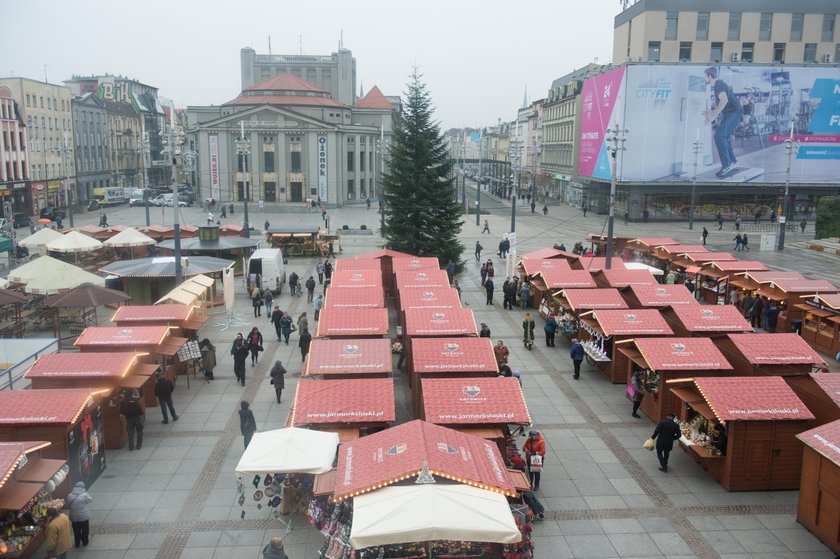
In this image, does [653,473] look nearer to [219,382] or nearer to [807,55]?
[219,382]

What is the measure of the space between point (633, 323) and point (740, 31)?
60.2 m

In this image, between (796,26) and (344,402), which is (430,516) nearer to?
(344,402)

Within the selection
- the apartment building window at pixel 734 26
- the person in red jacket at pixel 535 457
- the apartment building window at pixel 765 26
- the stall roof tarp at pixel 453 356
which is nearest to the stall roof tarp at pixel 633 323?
the stall roof tarp at pixel 453 356

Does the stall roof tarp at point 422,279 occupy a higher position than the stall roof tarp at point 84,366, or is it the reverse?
the stall roof tarp at point 422,279

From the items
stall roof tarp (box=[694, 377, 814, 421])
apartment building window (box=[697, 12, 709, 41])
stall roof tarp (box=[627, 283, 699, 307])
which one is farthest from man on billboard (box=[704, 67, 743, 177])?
stall roof tarp (box=[694, 377, 814, 421])

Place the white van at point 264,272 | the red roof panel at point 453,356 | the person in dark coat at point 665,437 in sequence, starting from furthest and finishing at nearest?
1. the white van at point 264,272
2. the red roof panel at point 453,356
3. the person in dark coat at point 665,437

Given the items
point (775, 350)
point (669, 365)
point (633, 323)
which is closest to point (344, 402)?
point (669, 365)

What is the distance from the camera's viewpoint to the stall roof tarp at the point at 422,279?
2486cm

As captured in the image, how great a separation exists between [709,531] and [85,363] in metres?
13.1

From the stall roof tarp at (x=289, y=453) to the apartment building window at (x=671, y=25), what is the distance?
67552 millimetres

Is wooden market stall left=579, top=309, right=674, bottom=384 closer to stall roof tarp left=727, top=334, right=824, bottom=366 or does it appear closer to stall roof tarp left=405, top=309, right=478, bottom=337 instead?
stall roof tarp left=727, top=334, right=824, bottom=366

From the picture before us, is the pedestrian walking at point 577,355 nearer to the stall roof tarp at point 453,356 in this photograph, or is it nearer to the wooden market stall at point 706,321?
the wooden market stall at point 706,321

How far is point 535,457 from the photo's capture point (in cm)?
1291

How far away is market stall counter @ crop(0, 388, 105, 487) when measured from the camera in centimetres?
1224
